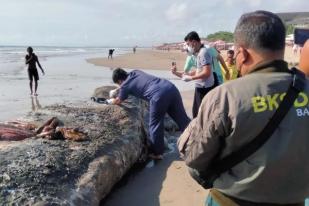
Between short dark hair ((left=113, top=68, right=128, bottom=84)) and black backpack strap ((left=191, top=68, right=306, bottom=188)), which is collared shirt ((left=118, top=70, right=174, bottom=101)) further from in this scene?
black backpack strap ((left=191, top=68, right=306, bottom=188))

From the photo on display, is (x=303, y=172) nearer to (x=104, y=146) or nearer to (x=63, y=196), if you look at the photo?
(x=63, y=196)

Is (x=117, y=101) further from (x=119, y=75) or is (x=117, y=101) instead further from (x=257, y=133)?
(x=257, y=133)

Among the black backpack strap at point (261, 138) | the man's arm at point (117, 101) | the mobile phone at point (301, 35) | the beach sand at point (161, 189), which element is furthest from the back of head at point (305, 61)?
the man's arm at point (117, 101)

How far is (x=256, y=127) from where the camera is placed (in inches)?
84.9

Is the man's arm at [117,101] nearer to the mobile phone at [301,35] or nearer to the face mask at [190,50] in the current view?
the face mask at [190,50]

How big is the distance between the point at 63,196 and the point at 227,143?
2.38 meters

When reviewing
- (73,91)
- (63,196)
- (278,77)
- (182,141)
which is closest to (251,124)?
(278,77)

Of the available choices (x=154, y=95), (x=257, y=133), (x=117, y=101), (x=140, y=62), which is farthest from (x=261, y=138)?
(x=140, y=62)

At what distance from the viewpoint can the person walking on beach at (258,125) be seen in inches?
85.0

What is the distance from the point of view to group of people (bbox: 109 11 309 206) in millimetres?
2162

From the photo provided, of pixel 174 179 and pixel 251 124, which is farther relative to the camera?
pixel 174 179

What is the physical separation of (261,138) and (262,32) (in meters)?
0.53

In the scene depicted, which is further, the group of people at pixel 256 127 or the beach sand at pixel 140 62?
the beach sand at pixel 140 62

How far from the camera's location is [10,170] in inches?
169
